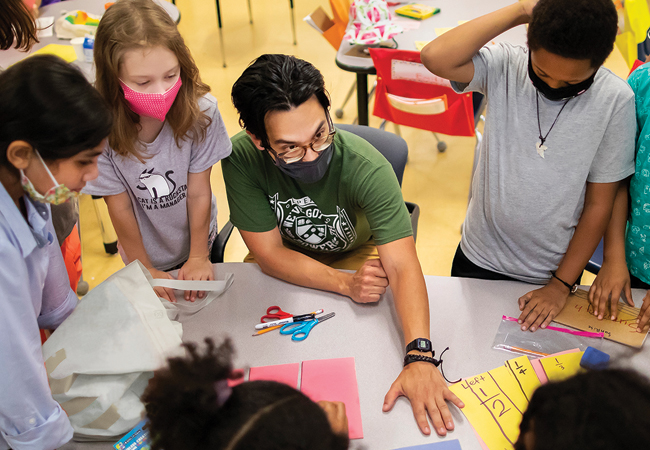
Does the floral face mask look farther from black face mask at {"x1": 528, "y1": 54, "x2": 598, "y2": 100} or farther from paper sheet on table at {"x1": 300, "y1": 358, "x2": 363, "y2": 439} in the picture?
black face mask at {"x1": 528, "y1": 54, "x2": 598, "y2": 100}

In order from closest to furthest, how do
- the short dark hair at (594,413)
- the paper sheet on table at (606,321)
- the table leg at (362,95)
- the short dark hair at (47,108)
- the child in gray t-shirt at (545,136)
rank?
the short dark hair at (594,413), the short dark hair at (47,108), the child in gray t-shirt at (545,136), the paper sheet on table at (606,321), the table leg at (362,95)

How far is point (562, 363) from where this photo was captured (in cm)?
117

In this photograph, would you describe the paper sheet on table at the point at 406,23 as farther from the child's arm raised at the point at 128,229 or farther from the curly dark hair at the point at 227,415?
the curly dark hair at the point at 227,415

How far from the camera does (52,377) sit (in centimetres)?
102

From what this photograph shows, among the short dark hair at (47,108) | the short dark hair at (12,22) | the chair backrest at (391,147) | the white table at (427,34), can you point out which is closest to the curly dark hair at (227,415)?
the short dark hair at (47,108)

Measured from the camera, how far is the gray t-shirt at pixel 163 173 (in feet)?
4.81

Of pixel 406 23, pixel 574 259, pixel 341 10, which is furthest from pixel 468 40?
pixel 341 10

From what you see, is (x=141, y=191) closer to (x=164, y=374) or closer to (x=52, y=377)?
(x=52, y=377)

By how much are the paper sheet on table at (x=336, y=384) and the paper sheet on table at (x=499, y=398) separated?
0.74 ft

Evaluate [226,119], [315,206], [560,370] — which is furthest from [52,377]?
[226,119]

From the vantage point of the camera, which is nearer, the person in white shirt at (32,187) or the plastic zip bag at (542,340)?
the person in white shirt at (32,187)

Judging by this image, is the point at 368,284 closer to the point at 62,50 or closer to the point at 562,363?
the point at 562,363

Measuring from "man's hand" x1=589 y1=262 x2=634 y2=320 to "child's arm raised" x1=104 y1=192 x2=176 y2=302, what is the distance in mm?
1137

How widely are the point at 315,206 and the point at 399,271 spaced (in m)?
0.32
